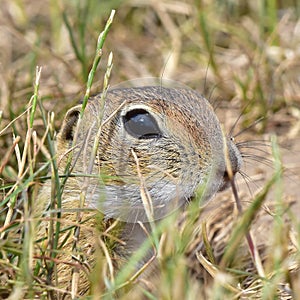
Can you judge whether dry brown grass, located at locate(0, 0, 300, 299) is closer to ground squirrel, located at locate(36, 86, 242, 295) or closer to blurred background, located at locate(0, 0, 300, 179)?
blurred background, located at locate(0, 0, 300, 179)

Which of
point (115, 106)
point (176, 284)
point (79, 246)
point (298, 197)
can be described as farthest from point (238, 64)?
point (176, 284)

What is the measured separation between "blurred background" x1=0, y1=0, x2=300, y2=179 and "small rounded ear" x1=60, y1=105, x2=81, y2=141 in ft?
1.81

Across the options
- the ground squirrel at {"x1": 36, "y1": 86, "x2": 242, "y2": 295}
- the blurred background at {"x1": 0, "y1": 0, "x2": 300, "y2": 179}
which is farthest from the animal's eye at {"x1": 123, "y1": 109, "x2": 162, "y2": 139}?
the blurred background at {"x1": 0, "y1": 0, "x2": 300, "y2": 179}

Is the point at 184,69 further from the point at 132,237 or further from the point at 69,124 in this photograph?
the point at 132,237

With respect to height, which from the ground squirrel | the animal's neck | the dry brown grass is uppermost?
the dry brown grass

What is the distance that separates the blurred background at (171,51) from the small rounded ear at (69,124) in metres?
0.55

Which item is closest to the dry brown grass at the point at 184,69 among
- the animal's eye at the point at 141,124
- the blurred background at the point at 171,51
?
the blurred background at the point at 171,51

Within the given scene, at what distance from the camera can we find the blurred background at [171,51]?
11.7ft

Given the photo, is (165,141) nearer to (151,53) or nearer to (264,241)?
(264,241)

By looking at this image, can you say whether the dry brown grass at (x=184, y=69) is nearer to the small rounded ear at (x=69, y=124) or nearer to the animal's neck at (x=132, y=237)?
the small rounded ear at (x=69, y=124)

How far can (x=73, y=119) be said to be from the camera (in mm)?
2549

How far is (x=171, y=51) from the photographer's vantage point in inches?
163

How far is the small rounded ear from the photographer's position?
2551 millimetres

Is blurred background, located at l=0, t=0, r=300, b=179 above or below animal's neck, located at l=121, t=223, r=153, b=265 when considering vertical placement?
above
